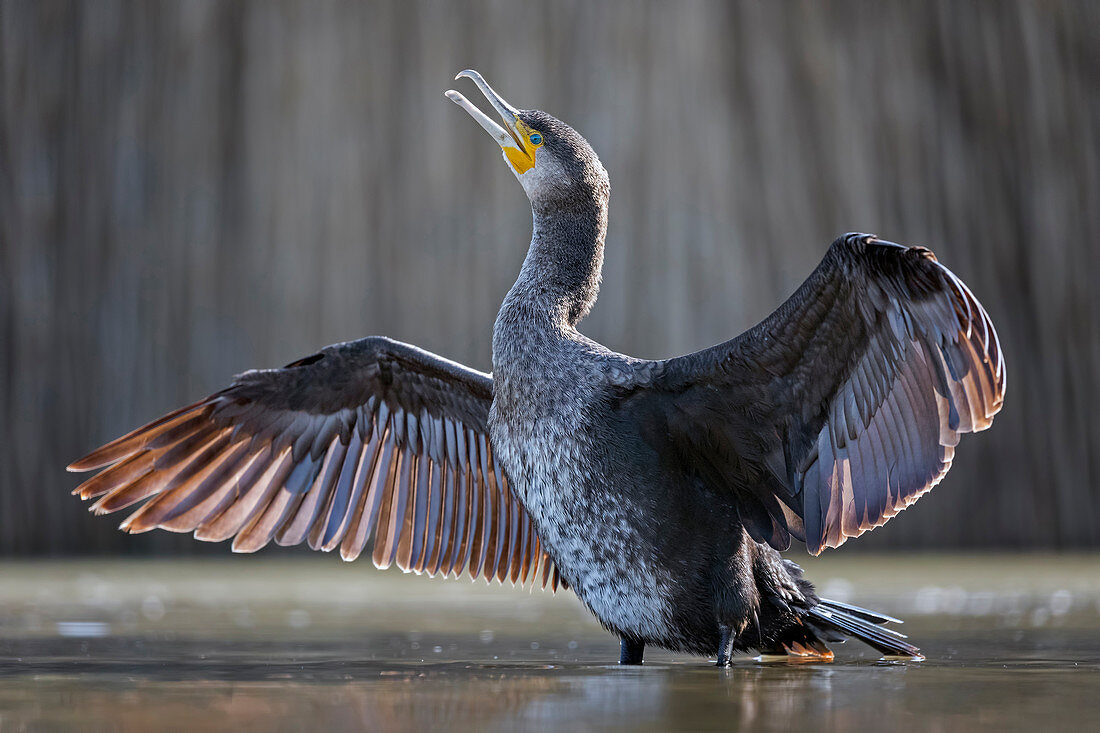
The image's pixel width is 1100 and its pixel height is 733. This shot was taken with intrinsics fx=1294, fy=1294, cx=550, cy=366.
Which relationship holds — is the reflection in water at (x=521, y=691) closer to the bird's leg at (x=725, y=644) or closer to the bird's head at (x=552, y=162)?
the bird's leg at (x=725, y=644)

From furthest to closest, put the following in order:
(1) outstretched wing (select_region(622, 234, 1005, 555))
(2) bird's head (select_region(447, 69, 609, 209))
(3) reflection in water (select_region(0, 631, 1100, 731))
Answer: (2) bird's head (select_region(447, 69, 609, 209)), (1) outstretched wing (select_region(622, 234, 1005, 555)), (3) reflection in water (select_region(0, 631, 1100, 731))

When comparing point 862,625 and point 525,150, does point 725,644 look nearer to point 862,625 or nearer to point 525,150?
point 862,625

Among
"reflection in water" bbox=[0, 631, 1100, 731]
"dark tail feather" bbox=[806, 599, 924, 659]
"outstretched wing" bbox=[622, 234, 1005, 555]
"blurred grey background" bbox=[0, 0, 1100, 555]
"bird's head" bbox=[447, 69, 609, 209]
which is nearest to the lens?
"reflection in water" bbox=[0, 631, 1100, 731]

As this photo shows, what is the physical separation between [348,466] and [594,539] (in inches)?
41.8

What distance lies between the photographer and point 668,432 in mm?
3025

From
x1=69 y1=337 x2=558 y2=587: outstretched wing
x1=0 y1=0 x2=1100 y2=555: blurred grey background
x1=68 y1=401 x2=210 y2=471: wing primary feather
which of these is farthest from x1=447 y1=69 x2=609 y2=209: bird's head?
x1=0 y1=0 x2=1100 y2=555: blurred grey background

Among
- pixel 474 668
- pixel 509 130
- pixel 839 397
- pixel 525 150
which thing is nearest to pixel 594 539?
pixel 474 668

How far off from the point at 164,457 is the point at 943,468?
6.64 ft

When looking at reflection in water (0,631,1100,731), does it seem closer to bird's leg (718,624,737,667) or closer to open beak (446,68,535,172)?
bird's leg (718,624,737,667)

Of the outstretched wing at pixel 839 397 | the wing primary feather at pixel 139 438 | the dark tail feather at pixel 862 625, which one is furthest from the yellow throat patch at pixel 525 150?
the dark tail feather at pixel 862 625

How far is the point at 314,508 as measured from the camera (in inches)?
145

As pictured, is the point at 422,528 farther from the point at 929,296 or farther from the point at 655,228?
the point at 655,228

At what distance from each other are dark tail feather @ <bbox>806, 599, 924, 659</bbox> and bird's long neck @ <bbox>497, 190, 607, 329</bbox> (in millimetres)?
960

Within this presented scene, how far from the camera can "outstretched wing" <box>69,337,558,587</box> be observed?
11.6 ft
